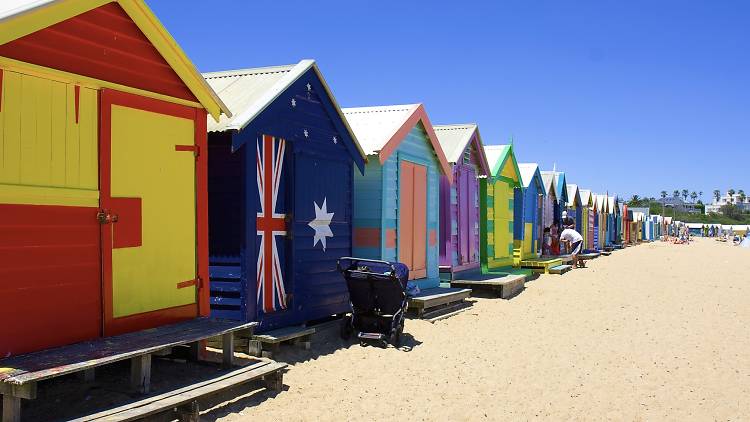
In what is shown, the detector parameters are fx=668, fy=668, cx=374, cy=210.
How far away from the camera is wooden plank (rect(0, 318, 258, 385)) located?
4.19 meters

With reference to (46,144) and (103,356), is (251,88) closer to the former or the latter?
(46,144)

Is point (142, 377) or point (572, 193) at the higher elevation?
point (572, 193)

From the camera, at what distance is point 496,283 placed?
45.8 feet

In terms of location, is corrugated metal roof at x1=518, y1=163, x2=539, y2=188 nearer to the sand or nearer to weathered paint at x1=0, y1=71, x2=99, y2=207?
the sand

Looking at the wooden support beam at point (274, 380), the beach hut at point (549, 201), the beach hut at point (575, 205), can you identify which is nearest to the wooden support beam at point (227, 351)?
the wooden support beam at point (274, 380)

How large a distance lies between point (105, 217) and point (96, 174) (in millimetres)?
352

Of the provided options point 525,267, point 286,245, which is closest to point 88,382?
point 286,245

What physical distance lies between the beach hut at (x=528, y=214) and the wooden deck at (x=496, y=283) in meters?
4.48

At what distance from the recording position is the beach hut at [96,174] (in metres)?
4.71

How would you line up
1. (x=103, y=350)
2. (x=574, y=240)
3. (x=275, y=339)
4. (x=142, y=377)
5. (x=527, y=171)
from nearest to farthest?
(x=103, y=350), (x=142, y=377), (x=275, y=339), (x=527, y=171), (x=574, y=240)

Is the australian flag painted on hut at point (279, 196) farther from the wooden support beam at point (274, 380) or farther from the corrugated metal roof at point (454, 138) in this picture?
the corrugated metal roof at point (454, 138)

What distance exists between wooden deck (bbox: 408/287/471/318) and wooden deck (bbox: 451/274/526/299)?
4.79 ft

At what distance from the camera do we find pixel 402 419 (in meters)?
5.65

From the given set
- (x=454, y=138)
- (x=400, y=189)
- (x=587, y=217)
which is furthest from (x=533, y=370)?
(x=587, y=217)
